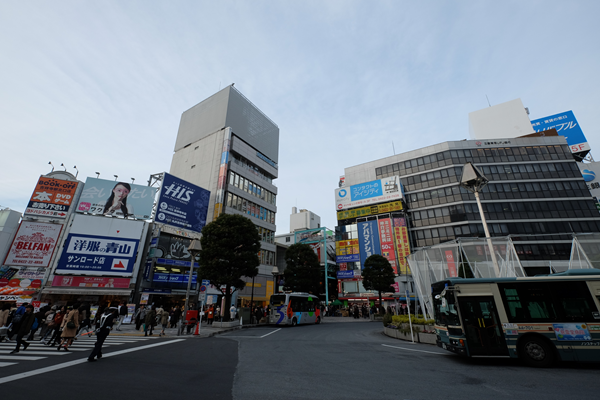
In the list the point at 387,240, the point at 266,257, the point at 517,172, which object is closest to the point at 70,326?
the point at 266,257

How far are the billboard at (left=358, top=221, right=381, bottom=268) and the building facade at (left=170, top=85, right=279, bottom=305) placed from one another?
17.3m

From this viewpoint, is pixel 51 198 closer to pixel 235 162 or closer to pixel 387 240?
pixel 235 162

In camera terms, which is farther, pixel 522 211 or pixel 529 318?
pixel 522 211

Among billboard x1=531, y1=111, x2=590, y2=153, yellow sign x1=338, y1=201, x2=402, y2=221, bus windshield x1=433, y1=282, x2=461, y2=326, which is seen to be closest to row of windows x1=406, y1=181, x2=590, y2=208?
yellow sign x1=338, y1=201, x2=402, y2=221

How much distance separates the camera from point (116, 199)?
99.4 ft

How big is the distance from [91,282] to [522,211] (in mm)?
58933

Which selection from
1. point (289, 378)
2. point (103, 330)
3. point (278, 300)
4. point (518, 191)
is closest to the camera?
point (289, 378)

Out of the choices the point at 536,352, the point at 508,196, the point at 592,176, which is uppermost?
the point at 592,176

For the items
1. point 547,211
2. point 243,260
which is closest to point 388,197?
point 547,211

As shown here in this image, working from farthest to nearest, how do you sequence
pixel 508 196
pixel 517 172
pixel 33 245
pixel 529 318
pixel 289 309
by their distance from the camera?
pixel 517 172 → pixel 508 196 → pixel 33 245 → pixel 289 309 → pixel 529 318

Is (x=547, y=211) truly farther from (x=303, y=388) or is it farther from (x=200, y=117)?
(x=200, y=117)

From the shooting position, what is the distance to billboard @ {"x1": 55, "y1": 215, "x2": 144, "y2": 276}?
86.5 feet

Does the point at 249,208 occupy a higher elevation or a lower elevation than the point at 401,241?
higher

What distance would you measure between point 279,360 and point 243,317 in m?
17.3
